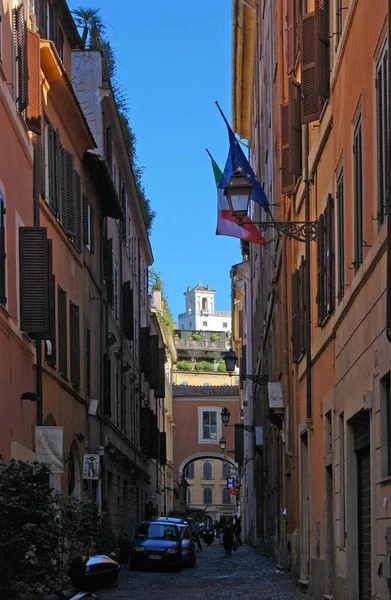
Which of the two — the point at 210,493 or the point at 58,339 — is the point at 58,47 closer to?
the point at 58,339

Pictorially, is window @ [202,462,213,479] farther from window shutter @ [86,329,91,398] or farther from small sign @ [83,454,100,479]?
small sign @ [83,454,100,479]

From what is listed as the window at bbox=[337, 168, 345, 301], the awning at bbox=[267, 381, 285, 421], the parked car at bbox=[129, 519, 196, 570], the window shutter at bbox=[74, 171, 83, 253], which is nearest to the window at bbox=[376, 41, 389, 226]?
the window at bbox=[337, 168, 345, 301]

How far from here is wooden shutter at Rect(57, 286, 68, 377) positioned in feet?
74.1

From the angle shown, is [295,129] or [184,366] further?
[184,366]

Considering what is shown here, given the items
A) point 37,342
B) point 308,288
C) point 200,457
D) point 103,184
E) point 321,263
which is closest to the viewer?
point 321,263

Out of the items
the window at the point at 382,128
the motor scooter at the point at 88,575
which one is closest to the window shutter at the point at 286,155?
the window at the point at 382,128

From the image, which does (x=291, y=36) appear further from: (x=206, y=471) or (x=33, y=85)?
(x=206, y=471)

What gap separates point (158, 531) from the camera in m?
32.1

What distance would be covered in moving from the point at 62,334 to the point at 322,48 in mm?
9079

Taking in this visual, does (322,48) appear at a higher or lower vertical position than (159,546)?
higher

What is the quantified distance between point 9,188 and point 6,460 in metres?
3.74

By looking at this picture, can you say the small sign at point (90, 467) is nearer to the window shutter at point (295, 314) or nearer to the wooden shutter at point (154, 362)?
the window shutter at point (295, 314)

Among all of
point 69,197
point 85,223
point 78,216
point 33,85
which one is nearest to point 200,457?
point 85,223

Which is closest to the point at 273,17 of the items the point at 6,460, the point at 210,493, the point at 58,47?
the point at 58,47
